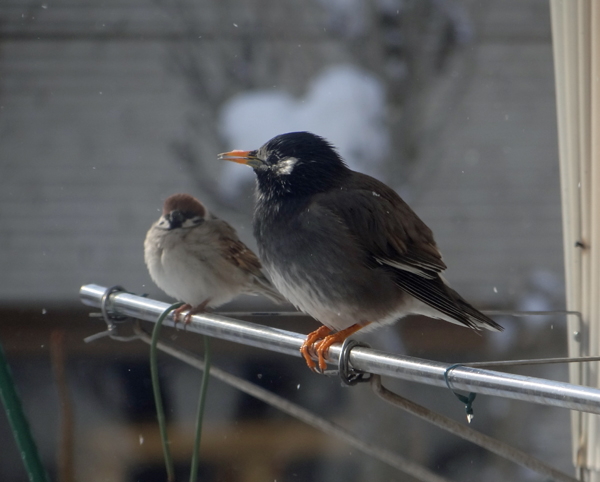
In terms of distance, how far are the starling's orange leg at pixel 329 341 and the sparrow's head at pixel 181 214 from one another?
1.76 feet

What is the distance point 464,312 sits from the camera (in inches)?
45.1

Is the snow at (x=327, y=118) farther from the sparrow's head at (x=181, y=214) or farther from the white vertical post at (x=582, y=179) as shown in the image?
the white vertical post at (x=582, y=179)

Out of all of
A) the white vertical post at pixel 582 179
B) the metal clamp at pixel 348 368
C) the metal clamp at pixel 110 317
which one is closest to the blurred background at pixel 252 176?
the metal clamp at pixel 110 317

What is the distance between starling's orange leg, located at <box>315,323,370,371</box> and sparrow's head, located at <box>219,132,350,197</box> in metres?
0.26

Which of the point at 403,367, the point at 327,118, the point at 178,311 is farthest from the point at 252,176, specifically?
the point at 403,367

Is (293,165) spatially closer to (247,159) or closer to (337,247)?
(247,159)

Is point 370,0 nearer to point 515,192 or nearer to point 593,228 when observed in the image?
point 515,192

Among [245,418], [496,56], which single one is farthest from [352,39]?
[245,418]

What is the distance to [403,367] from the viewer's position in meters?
0.87

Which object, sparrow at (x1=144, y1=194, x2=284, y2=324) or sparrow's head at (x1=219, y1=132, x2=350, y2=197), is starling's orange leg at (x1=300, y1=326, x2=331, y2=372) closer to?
sparrow's head at (x1=219, y1=132, x2=350, y2=197)

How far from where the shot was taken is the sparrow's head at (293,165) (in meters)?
1.25

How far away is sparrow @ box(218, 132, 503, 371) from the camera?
1.17 metres

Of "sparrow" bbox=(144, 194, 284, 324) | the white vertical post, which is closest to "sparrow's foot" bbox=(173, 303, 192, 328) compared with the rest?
"sparrow" bbox=(144, 194, 284, 324)

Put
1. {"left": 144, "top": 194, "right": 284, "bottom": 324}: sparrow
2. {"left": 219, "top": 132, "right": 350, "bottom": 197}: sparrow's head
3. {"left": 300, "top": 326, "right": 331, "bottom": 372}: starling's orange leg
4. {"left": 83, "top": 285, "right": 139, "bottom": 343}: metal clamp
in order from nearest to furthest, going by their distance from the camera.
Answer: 1. {"left": 300, "top": 326, "right": 331, "bottom": 372}: starling's orange leg
2. {"left": 219, "top": 132, "right": 350, "bottom": 197}: sparrow's head
3. {"left": 83, "top": 285, "right": 139, "bottom": 343}: metal clamp
4. {"left": 144, "top": 194, "right": 284, "bottom": 324}: sparrow
